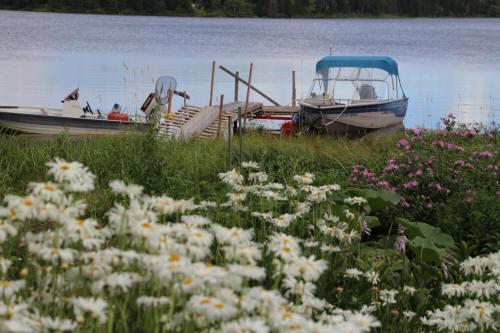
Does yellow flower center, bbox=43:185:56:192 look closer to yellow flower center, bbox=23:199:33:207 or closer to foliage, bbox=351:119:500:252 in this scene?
yellow flower center, bbox=23:199:33:207

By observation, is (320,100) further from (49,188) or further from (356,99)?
(49,188)

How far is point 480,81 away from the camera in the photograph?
44.5m

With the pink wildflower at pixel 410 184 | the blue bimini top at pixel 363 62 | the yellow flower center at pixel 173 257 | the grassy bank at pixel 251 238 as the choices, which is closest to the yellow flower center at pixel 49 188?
the grassy bank at pixel 251 238

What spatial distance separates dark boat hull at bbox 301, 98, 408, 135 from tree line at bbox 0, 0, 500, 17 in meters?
93.0

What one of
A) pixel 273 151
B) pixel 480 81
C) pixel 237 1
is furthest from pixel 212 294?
pixel 237 1

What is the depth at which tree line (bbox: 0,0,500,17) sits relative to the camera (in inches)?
4345

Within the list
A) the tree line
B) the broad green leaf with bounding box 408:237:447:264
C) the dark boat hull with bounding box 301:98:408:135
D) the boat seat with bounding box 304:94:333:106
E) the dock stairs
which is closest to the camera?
the broad green leaf with bounding box 408:237:447:264

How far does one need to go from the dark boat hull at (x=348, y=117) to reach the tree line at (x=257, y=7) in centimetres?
9299

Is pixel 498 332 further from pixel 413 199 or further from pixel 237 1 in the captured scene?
pixel 237 1

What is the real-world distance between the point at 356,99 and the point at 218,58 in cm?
3397

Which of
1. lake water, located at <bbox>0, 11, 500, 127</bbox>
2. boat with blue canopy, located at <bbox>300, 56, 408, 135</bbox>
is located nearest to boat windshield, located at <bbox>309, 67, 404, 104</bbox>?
boat with blue canopy, located at <bbox>300, 56, 408, 135</bbox>

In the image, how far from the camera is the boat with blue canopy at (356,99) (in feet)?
66.9

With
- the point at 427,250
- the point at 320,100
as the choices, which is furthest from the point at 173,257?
the point at 320,100

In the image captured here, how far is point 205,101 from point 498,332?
27.2 metres
